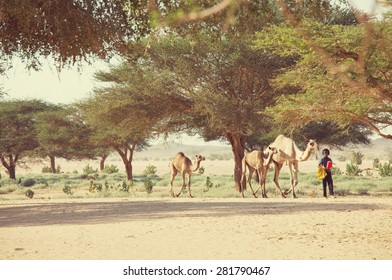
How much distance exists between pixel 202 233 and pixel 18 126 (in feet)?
138

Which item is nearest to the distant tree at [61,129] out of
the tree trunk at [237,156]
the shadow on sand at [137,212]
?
the tree trunk at [237,156]

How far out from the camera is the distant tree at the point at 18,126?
51219 mm

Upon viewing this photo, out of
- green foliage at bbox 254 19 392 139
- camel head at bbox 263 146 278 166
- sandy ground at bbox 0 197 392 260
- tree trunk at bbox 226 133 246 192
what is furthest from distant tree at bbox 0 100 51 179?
green foliage at bbox 254 19 392 139

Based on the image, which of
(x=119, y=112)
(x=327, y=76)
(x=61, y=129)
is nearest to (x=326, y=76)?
(x=327, y=76)

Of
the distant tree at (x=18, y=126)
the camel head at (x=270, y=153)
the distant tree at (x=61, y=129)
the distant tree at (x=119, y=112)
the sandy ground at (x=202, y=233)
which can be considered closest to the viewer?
the sandy ground at (x=202, y=233)

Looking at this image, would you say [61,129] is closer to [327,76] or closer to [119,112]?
[119,112]

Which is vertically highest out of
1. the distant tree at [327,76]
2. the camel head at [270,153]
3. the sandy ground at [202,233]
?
the distant tree at [327,76]

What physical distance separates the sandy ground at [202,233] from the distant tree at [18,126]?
3258cm

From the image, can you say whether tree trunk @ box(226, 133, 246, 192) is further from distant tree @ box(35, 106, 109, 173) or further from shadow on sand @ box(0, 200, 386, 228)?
distant tree @ box(35, 106, 109, 173)

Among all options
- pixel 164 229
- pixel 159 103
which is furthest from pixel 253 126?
pixel 164 229

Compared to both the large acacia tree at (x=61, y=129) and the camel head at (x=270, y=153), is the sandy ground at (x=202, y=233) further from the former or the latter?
the large acacia tree at (x=61, y=129)

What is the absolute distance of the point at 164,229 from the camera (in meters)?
13.6

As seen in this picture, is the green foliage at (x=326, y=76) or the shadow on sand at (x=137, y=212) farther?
the green foliage at (x=326, y=76)

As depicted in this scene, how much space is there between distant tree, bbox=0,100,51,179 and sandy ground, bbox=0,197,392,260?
32584 mm
